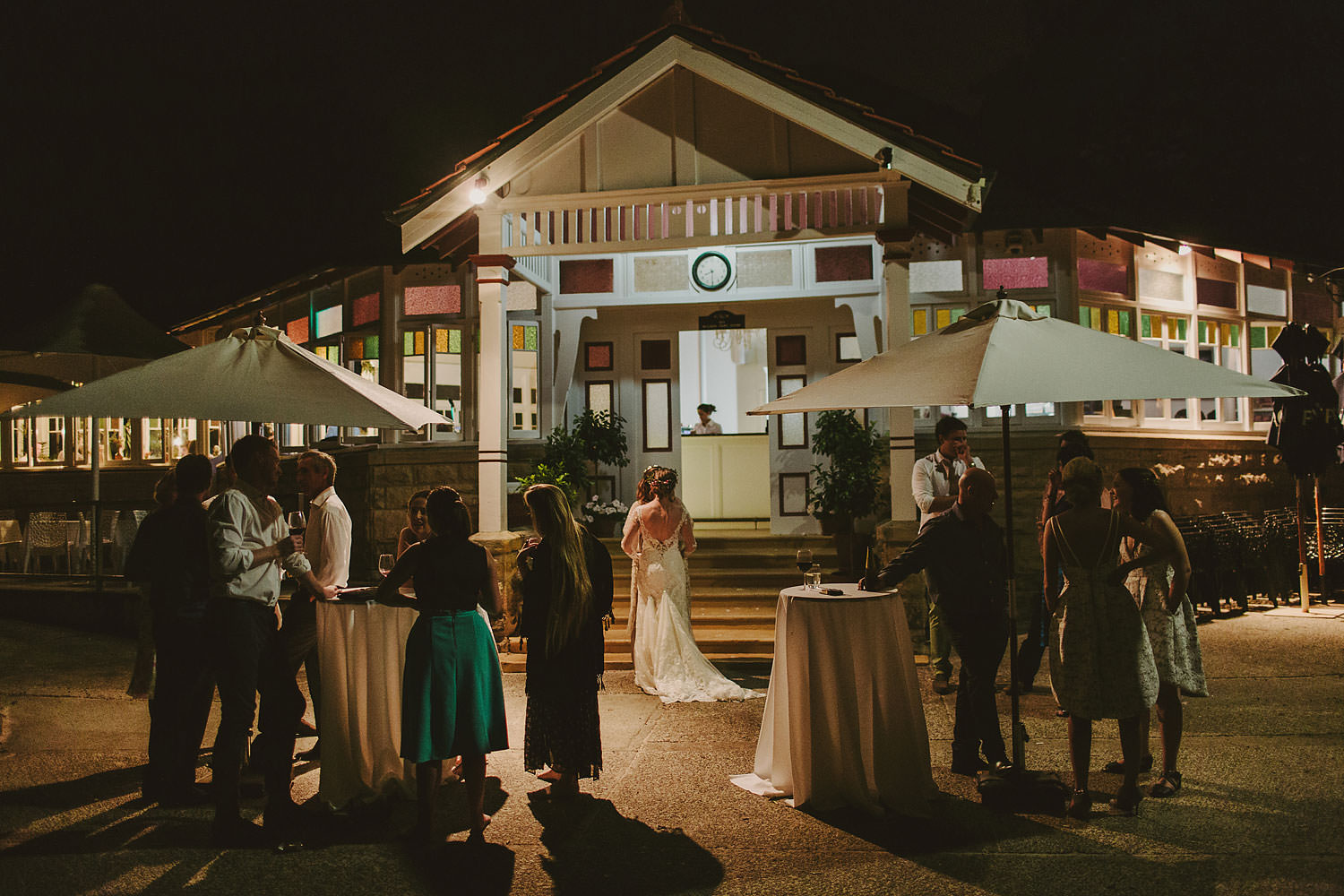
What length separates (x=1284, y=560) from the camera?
36.2ft

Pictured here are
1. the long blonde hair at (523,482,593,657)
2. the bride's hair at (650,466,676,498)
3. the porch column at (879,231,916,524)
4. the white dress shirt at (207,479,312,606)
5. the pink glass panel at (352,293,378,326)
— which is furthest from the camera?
the pink glass panel at (352,293,378,326)

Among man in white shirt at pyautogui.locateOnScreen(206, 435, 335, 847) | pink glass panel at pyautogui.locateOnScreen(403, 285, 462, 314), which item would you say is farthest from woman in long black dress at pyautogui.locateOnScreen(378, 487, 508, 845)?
pink glass panel at pyautogui.locateOnScreen(403, 285, 462, 314)

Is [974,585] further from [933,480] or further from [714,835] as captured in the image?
[933,480]

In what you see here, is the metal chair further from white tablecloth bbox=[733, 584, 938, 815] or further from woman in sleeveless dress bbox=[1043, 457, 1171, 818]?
woman in sleeveless dress bbox=[1043, 457, 1171, 818]

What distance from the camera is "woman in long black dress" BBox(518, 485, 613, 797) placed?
5086 millimetres

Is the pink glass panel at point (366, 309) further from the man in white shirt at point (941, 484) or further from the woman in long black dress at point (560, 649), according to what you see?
the woman in long black dress at point (560, 649)

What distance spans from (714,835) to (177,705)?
2.95 meters

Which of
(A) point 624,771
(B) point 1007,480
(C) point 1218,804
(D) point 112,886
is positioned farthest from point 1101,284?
(D) point 112,886

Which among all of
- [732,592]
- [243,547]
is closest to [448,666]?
[243,547]

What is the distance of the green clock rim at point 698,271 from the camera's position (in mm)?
12469

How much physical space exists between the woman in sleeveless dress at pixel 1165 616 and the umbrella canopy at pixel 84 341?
28.3 ft

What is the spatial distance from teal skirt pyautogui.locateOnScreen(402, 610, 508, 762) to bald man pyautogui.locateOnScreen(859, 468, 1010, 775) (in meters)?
2.08

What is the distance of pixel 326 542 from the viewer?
5.27 m

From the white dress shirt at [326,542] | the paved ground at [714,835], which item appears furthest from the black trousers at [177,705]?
the white dress shirt at [326,542]
